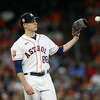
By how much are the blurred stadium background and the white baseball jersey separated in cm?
387

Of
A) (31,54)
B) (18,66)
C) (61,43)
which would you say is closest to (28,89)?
(18,66)

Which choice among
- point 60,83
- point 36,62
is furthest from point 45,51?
point 60,83

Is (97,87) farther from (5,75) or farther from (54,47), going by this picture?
(54,47)

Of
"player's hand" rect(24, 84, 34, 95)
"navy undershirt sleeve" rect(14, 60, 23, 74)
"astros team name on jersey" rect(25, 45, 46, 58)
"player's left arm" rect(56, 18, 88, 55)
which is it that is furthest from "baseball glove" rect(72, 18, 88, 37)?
"player's hand" rect(24, 84, 34, 95)

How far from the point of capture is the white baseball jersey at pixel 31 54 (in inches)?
279

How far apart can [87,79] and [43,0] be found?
429 centimetres

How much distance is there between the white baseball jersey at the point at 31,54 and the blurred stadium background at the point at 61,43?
387 centimetres

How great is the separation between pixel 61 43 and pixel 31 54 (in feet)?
23.9

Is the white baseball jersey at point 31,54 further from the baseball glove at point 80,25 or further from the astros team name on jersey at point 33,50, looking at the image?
the baseball glove at point 80,25

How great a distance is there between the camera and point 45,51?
7.24 m

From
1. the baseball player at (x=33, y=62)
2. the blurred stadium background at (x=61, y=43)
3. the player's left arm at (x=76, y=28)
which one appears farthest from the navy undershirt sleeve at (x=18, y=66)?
the blurred stadium background at (x=61, y=43)

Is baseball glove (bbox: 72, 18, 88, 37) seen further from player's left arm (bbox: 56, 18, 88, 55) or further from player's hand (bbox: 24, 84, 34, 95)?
player's hand (bbox: 24, 84, 34, 95)

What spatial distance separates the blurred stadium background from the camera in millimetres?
12172

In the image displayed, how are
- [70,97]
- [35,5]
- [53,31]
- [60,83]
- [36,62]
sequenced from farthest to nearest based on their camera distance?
[35,5] < [53,31] < [60,83] < [70,97] < [36,62]
